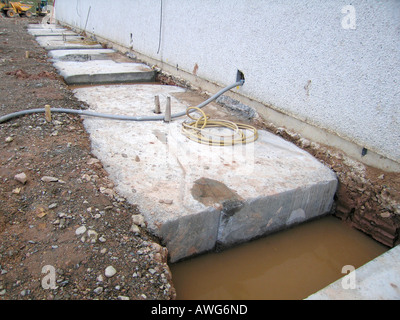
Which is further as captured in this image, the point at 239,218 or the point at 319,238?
the point at 319,238

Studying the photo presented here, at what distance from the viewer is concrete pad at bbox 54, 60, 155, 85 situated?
487 cm

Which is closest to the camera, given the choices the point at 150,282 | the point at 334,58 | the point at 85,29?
the point at 150,282

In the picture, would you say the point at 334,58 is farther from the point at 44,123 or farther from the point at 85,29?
the point at 85,29

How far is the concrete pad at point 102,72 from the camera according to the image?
16.0 feet

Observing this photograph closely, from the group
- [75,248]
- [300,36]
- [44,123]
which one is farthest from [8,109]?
[300,36]

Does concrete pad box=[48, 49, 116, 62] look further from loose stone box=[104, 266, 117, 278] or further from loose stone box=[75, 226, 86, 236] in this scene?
loose stone box=[104, 266, 117, 278]

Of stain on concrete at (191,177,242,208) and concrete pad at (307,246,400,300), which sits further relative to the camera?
stain on concrete at (191,177,242,208)

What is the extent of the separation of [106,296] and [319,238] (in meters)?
1.83

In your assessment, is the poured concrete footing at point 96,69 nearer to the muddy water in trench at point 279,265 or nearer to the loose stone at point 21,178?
the loose stone at point 21,178

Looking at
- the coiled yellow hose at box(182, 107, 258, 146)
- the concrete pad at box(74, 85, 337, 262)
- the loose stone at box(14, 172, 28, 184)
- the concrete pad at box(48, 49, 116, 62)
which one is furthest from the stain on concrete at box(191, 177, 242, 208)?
the concrete pad at box(48, 49, 116, 62)

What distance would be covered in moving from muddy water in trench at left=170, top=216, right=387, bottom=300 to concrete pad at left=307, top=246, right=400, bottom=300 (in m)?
0.41

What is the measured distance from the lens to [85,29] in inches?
422

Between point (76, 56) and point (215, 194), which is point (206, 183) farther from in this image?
point (76, 56)

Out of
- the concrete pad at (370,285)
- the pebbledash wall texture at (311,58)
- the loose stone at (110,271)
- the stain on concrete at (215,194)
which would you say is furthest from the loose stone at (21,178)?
the pebbledash wall texture at (311,58)
